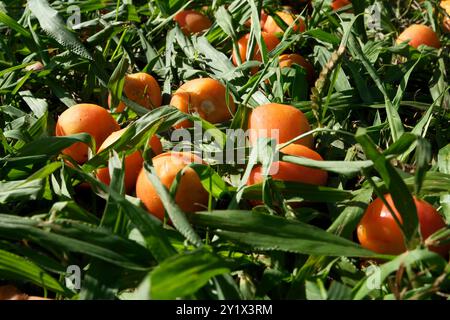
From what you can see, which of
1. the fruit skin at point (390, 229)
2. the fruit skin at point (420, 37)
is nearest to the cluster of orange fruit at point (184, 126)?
the fruit skin at point (390, 229)

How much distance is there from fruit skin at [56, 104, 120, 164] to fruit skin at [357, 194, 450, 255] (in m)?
0.69

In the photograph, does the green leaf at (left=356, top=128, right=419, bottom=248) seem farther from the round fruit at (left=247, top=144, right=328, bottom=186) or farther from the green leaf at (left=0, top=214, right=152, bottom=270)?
the green leaf at (left=0, top=214, right=152, bottom=270)

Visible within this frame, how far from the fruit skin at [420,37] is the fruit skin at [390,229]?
0.95 meters

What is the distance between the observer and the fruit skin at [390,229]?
4.28ft

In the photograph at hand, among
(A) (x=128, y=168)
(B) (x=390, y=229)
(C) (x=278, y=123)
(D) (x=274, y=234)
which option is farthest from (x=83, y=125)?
(B) (x=390, y=229)

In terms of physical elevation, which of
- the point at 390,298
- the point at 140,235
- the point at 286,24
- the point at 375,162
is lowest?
the point at 390,298

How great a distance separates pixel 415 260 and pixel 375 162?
0.65 ft

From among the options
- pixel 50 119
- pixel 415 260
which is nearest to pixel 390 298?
pixel 415 260

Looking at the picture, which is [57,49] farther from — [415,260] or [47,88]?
[415,260]

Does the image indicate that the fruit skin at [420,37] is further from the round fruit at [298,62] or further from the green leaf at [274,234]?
the green leaf at [274,234]

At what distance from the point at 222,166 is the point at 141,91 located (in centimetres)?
43

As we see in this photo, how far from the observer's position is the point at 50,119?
1823 millimetres

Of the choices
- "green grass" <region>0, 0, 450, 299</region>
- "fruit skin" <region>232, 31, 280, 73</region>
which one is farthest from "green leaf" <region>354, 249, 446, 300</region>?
"fruit skin" <region>232, 31, 280, 73</region>

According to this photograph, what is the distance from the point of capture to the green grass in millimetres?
1229
